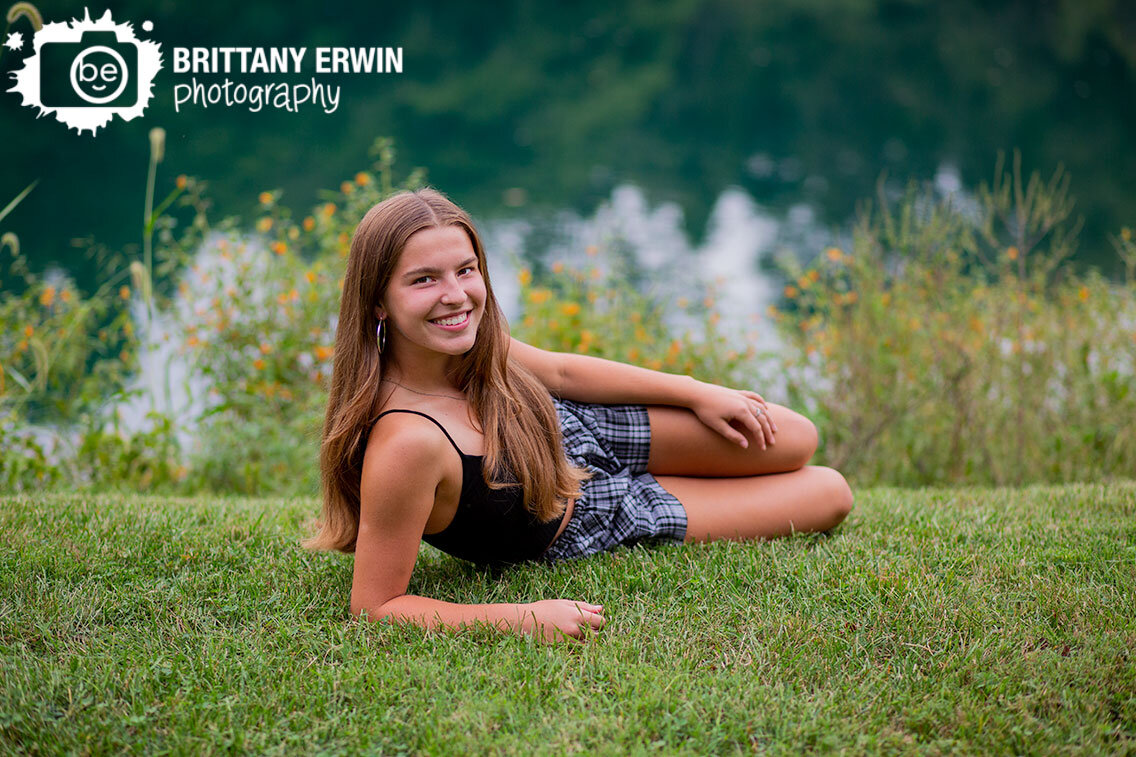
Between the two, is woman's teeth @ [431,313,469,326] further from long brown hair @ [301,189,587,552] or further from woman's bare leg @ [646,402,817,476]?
woman's bare leg @ [646,402,817,476]

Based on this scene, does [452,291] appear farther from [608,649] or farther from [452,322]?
[608,649]

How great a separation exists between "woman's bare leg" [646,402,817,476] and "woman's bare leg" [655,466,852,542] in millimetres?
38

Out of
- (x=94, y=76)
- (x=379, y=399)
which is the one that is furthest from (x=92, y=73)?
(x=379, y=399)

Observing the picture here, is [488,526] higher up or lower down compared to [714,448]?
lower down

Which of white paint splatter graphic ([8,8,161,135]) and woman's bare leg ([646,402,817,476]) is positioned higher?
white paint splatter graphic ([8,8,161,135])

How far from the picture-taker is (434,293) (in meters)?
2.23

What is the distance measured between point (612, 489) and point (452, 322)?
0.68m

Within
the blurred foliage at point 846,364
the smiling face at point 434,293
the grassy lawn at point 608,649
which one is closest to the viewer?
the grassy lawn at point 608,649

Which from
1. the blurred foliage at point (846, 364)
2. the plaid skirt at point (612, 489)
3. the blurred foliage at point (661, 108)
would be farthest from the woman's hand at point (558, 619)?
the blurred foliage at point (661, 108)

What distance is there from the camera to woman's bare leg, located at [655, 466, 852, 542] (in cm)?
269

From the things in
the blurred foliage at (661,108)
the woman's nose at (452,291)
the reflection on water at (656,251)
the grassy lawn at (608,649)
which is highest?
the blurred foliage at (661,108)

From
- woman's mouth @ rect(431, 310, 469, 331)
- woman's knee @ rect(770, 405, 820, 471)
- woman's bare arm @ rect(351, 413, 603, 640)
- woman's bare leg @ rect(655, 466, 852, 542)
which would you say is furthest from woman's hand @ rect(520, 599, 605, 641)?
woman's knee @ rect(770, 405, 820, 471)

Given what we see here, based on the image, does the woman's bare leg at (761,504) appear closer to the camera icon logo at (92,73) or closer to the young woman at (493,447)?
the young woman at (493,447)

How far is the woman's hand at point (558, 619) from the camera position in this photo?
2.15 m
